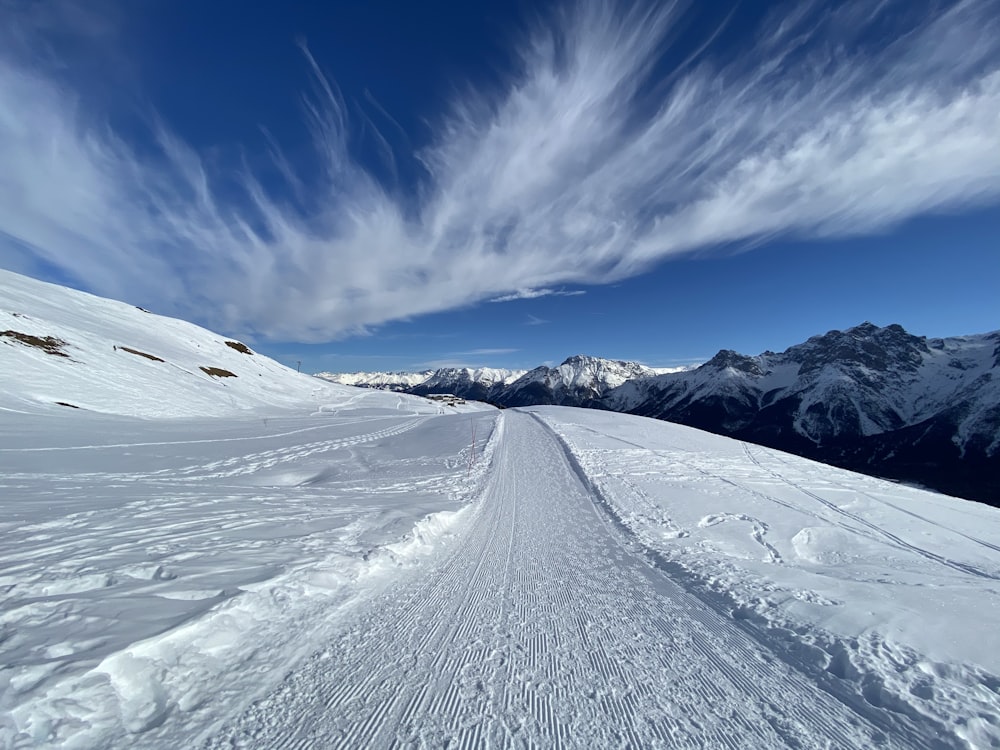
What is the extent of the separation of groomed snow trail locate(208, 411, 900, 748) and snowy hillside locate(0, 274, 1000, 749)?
0.03m

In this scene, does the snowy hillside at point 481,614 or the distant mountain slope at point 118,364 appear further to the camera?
the distant mountain slope at point 118,364

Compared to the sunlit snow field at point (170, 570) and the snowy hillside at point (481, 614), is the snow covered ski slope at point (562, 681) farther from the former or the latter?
the sunlit snow field at point (170, 570)

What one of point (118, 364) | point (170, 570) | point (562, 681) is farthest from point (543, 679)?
point (118, 364)

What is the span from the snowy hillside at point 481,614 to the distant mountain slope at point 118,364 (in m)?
18.1

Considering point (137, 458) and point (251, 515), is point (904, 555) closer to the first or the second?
point (251, 515)

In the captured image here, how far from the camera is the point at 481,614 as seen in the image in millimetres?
5836

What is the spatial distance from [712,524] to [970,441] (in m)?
252

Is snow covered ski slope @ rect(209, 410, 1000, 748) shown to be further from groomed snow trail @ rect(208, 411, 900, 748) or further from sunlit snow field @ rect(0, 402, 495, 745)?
sunlit snow field @ rect(0, 402, 495, 745)

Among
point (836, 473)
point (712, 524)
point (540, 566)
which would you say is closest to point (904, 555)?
point (712, 524)

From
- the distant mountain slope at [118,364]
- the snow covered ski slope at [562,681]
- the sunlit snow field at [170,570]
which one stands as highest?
the distant mountain slope at [118,364]

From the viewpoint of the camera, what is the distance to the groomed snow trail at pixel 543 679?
357cm

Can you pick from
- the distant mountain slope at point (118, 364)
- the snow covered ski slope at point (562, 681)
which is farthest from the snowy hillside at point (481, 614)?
the distant mountain slope at point (118, 364)

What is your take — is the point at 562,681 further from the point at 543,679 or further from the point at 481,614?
the point at 481,614

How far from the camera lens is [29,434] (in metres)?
17.8
